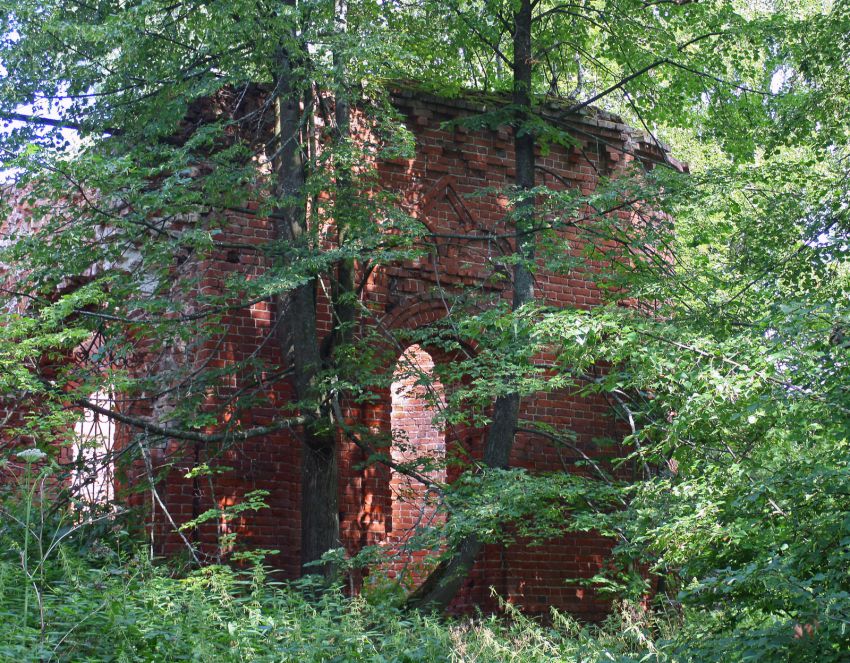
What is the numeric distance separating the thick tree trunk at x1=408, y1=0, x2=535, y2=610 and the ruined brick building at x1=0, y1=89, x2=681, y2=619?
1.83 ft

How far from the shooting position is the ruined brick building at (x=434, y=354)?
30.5ft

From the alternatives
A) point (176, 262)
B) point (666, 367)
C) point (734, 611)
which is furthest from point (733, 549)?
point (176, 262)

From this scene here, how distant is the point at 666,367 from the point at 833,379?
1.45 m

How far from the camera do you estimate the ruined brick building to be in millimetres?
9305

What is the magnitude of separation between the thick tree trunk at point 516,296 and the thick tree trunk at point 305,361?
110cm

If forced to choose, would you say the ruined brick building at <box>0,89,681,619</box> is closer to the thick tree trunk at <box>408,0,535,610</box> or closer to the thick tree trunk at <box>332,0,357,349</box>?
the thick tree trunk at <box>332,0,357,349</box>

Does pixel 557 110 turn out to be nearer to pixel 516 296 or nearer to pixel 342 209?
pixel 516 296

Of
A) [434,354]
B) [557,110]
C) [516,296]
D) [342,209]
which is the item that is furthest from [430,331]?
[557,110]

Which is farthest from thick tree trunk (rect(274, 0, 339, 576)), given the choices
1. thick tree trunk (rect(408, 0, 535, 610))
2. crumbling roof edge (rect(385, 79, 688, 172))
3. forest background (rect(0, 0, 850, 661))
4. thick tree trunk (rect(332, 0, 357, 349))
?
crumbling roof edge (rect(385, 79, 688, 172))

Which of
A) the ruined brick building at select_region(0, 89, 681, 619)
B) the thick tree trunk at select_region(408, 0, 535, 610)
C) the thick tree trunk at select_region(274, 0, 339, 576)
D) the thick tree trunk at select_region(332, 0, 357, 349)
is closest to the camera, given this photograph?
the thick tree trunk at select_region(332, 0, 357, 349)

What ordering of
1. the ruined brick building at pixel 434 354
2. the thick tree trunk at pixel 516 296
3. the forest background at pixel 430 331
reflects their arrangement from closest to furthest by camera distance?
the forest background at pixel 430 331 → the thick tree trunk at pixel 516 296 → the ruined brick building at pixel 434 354

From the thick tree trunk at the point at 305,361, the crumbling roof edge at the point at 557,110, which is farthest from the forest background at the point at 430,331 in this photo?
the crumbling roof edge at the point at 557,110

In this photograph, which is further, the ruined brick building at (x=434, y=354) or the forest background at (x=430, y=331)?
the ruined brick building at (x=434, y=354)

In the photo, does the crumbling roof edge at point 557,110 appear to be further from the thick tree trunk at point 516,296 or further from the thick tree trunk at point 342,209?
the thick tree trunk at point 342,209
